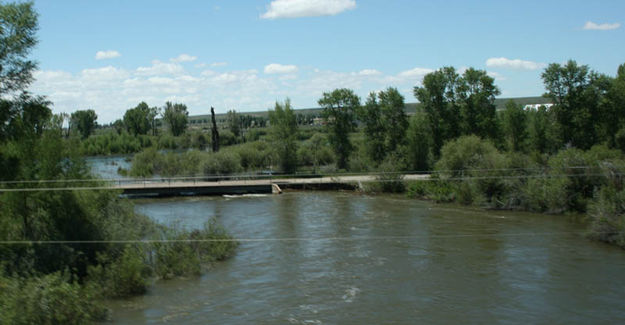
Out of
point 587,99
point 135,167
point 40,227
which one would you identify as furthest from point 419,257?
point 135,167

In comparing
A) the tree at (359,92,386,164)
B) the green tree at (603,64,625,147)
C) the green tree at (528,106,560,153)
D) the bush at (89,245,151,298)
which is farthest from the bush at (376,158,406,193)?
the bush at (89,245,151,298)

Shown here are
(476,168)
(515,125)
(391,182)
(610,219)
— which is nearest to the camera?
(610,219)

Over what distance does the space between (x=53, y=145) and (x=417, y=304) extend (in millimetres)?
15336

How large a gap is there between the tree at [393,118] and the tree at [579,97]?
626 inches

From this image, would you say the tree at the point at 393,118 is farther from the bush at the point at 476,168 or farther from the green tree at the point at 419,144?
the bush at the point at 476,168

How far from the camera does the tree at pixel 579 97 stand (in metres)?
48.9

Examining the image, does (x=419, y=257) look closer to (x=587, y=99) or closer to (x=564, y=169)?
(x=564, y=169)

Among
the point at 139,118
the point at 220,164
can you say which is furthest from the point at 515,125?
the point at 139,118

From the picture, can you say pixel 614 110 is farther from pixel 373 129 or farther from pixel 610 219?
pixel 610 219

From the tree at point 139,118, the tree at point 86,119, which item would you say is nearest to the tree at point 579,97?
the tree at point 139,118

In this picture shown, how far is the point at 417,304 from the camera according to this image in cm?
1714

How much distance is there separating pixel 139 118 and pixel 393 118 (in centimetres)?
8246

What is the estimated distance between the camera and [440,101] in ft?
185

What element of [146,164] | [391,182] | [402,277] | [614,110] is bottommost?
[402,277]
